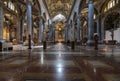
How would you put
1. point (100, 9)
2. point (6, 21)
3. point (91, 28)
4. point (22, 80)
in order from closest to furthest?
point (22, 80) → point (91, 28) → point (100, 9) → point (6, 21)

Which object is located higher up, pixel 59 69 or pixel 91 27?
pixel 91 27

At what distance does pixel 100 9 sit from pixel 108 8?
2.99 metres

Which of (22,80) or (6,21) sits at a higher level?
(6,21)

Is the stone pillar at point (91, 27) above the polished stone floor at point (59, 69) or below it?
above

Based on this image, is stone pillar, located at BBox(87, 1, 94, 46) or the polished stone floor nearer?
the polished stone floor

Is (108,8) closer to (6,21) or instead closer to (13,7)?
(13,7)

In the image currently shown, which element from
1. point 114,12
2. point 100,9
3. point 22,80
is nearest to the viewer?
point 22,80

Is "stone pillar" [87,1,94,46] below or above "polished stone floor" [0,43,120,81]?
above

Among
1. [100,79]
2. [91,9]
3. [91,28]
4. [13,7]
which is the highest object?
[13,7]

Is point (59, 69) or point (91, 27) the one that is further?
point (91, 27)

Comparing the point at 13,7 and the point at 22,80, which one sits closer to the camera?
the point at 22,80

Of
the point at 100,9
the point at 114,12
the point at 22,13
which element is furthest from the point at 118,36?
the point at 22,13

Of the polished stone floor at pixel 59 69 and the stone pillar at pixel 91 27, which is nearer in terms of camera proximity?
the polished stone floor at pixel 59 69

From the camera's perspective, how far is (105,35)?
42.7 metres
